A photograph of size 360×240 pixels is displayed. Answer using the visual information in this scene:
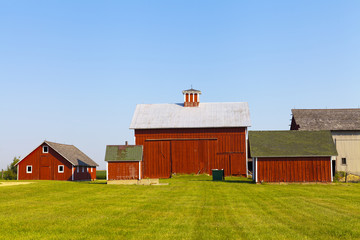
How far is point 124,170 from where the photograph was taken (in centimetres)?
4678

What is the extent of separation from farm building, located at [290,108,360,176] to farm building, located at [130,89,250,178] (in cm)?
832

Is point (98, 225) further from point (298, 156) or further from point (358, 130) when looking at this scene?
point (358, 130)

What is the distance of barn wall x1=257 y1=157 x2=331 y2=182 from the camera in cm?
3916

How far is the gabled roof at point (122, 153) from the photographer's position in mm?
46625

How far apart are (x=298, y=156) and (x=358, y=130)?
679 inches

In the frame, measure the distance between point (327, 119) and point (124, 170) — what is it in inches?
1111

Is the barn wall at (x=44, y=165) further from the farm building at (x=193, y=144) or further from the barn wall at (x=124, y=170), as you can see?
the barn wall at (x=124, y=170)

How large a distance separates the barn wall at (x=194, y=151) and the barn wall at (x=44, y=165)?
38.8 ft

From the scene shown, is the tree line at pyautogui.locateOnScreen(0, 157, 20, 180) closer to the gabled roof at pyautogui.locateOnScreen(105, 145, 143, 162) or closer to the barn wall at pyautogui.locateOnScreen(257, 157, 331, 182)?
the gabled roof at pyautogui.locateOnScreen(105, 145, 143, 162)

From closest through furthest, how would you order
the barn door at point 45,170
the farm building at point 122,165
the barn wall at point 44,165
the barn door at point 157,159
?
the farm building at point 122,165, the barn door at point 157,159, the barn wall at point 44,165, the barn door at point 45,170

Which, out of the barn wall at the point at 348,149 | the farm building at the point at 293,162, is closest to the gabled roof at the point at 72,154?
the farm building at the point at 293,162

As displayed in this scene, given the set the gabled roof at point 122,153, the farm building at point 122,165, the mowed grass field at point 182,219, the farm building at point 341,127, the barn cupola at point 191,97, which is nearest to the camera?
the mowed grass field at point 182,219

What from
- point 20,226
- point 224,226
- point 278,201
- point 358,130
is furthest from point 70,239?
point 358,130

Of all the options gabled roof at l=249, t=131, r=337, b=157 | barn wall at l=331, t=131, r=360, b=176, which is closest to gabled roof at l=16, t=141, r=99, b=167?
gabled roof at l=249, t=131, r=337, b=157
